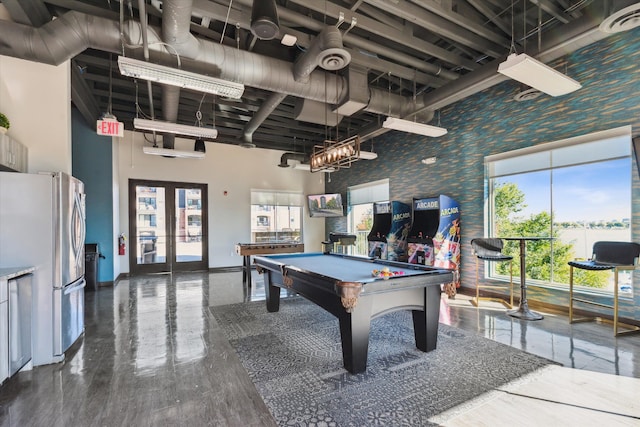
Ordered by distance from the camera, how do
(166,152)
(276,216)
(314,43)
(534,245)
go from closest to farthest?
(314,43), (534,245), (166,152), (276,216)

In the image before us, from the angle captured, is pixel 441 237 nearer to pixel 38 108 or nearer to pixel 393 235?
pixel 393 235

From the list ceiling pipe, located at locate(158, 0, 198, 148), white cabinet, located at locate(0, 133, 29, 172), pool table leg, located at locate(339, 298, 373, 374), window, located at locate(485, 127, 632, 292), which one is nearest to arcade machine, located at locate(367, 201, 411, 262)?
window, located at locate(485, 127, 632, 292)

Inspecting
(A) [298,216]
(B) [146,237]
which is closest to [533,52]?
(A) [298,216]

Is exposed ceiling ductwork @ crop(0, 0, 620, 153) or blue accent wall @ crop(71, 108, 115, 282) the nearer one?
exposed ceiling ductwork @ crop(0, 0, 620, 153)

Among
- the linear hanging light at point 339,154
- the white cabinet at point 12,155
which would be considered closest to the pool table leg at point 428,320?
the linear hanging light at point 339,154

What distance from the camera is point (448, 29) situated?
3799mm

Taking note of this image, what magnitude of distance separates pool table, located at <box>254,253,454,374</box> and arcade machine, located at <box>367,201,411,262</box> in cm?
326

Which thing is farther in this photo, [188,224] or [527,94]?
[188,224]

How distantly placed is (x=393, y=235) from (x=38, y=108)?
6.31m

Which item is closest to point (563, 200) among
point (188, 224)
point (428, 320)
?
point (428, 320)

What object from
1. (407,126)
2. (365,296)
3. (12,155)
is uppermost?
(407,126)

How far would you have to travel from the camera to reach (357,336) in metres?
2.61

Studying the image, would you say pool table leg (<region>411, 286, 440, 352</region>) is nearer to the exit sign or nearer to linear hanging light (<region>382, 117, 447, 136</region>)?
linear hanging light (<region>382, 117, 447, 136</region>)

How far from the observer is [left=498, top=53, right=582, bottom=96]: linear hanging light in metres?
3.05
